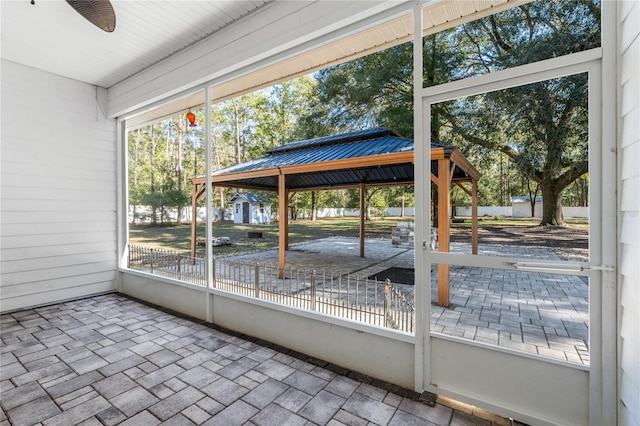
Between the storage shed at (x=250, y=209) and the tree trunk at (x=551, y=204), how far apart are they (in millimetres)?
13160

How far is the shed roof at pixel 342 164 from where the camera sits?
4.20m

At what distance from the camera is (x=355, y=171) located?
672cm

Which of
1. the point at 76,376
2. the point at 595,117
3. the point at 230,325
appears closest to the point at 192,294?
the point at 230,325

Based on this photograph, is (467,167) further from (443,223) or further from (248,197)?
(248,197)

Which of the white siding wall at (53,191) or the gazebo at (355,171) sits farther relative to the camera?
the white siding wall at (53,191)

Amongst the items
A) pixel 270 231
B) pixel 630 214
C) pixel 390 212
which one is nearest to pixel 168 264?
pixel 630 214

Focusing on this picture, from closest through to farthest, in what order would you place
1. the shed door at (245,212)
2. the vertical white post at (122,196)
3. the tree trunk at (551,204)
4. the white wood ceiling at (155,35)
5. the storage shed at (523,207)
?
the tree trunk at (551,204) → the storage shed at (523,207) → the white wood ceiling at (155,35) → the vertical white post at (122,196) → the shed door at (245,212)

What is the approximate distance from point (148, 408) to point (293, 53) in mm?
2850

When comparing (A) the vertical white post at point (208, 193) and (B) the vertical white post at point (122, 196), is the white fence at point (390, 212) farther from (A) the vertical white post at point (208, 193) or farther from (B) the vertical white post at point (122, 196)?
(A) the vertical white post at point (208, 193)

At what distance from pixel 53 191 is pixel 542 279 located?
5.51 m

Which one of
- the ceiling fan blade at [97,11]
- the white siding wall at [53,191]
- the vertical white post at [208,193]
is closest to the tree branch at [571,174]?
the vertical white post at [208,193]

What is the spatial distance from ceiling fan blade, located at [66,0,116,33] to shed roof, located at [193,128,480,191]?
2.95 m

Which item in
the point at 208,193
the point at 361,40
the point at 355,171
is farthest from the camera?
the point at 355,171

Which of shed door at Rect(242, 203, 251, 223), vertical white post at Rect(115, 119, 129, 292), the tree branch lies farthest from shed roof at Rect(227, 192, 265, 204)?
the tree branch
